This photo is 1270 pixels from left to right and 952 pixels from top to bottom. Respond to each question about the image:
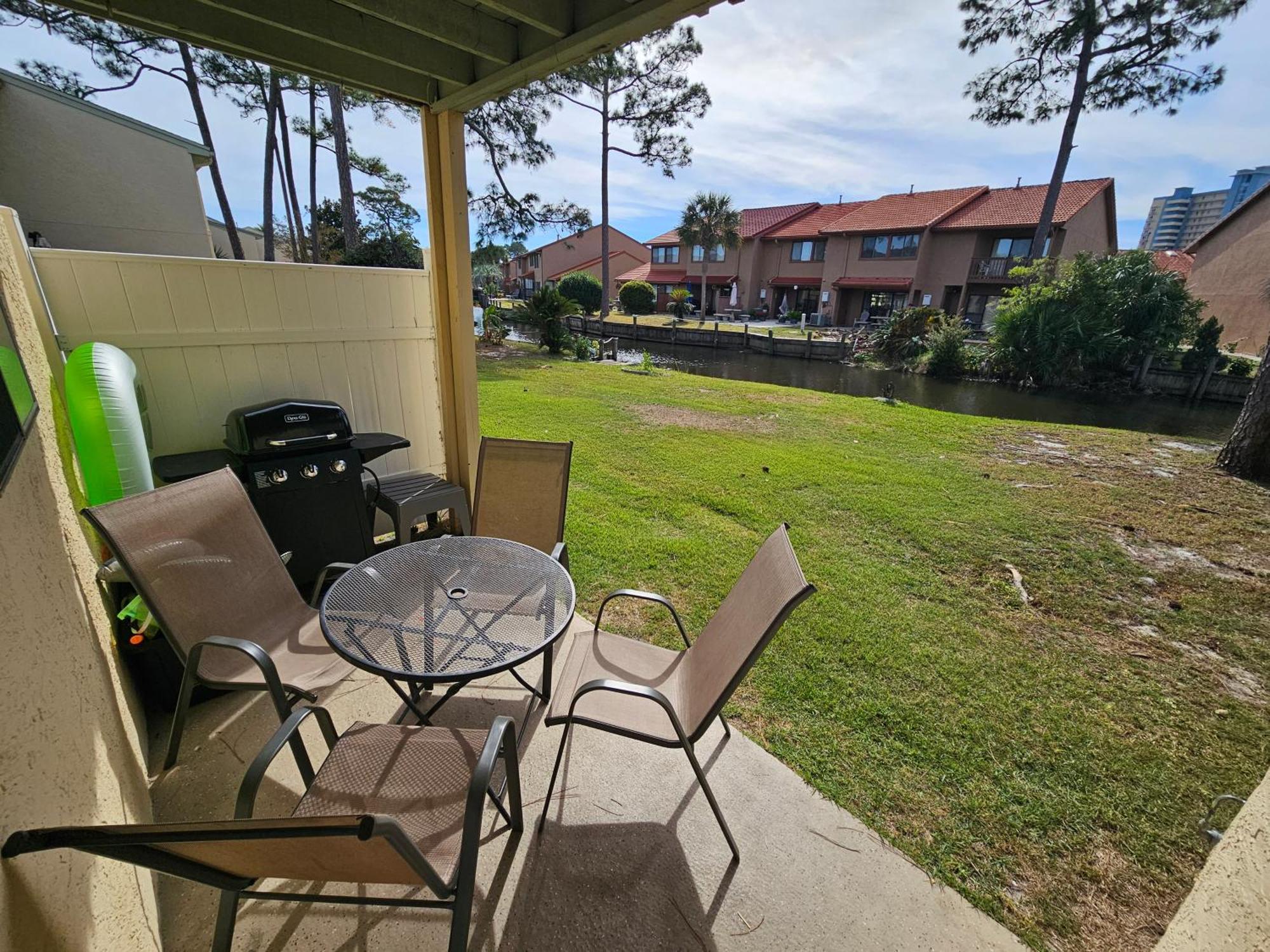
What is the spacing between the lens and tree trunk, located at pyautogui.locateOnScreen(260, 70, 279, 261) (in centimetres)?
1455

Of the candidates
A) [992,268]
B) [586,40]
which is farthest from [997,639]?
[992,268]

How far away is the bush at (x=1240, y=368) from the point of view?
14701 millimetres

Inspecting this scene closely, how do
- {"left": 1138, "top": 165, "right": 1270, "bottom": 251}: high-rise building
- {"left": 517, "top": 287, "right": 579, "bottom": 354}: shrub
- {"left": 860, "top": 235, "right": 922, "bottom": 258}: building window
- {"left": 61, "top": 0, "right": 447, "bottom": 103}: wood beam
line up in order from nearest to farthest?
{"left": 61, "top": 0, "right": 447, "bottom": 103}: wood beam < {"left": 517, "top": 287, "right": 579, "bottom": 354}: shrub < {"left": 860, "top": 235, "right": 922, "bottom": 258}: building window < {"left": 1138, "top": 165, "right": 1270, "bottom": 251}: high-rise building

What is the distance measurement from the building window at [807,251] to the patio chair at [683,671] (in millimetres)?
33475

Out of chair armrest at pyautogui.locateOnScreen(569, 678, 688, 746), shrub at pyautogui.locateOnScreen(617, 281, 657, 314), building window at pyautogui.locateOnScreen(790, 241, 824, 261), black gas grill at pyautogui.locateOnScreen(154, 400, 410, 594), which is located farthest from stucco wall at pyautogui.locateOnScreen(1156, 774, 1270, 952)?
shrub at pyautogui.locateOnScreen(617, 281, 657, 314)

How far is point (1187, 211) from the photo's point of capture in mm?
120875

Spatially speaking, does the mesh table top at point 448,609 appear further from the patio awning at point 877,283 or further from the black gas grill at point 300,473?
the patio awning at point 877,283

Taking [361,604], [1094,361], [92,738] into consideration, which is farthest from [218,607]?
[1094,361]

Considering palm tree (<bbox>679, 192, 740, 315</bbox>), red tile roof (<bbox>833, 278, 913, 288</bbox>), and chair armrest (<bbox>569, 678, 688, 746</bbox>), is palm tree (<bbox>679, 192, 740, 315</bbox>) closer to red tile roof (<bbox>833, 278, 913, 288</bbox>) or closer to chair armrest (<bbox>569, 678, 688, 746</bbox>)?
red tile roof (<bbox>833, 278, 913, 288</bbox>)

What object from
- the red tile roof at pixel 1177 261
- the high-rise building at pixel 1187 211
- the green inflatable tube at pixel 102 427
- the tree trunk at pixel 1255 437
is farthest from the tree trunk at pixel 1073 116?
the high-rise building at pixel 1187 211

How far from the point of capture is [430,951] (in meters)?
1.47

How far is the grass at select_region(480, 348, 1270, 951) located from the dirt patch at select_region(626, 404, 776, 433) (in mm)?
1209

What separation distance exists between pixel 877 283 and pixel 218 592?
3151 centimetres

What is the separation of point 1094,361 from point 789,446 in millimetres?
14889
